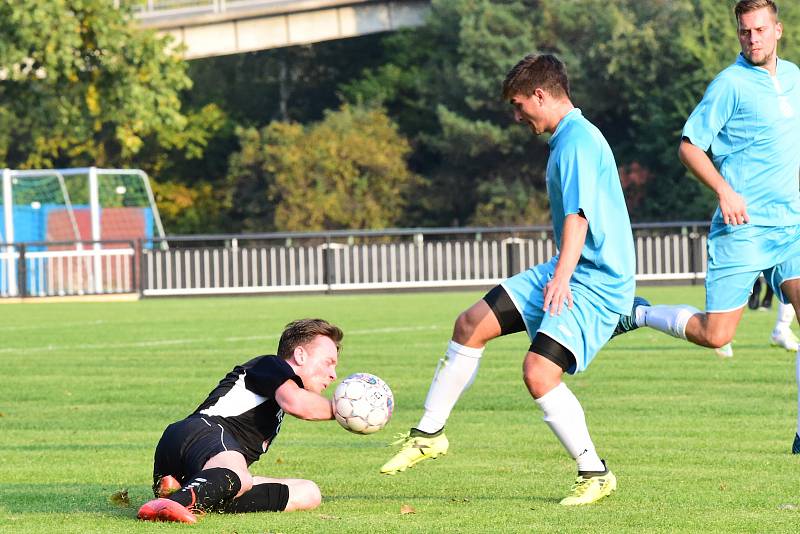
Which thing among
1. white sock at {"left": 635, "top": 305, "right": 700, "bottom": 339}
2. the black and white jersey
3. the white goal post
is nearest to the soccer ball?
the black and white jersey

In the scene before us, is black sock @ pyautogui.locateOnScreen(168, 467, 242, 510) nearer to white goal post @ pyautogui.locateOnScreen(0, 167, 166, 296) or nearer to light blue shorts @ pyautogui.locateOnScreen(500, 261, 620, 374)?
light blue shorts @ pyautogui.locateOnScreen(500, 261, 620, 374)

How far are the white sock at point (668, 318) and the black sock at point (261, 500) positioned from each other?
2264 millimetres

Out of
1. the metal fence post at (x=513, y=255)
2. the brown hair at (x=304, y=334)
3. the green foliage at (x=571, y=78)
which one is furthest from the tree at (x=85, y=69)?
the brown hair at (x=304, y=334)

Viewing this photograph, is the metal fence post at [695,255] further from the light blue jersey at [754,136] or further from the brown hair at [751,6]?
the brown hair at [751,6]

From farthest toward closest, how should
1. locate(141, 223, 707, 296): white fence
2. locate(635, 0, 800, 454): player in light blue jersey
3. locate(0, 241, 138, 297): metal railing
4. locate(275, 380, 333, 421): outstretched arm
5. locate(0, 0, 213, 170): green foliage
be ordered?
locate(141, 223, 707, 296): white fence → locate(0, 241, 138, 297): metal railing → locate(0, 0, 213, 170): green foliage → locate(635, 0, 800, 454): player in light blue jersey → locate(275, 380, 333, 421): outstretched arm

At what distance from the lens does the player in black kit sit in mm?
6727

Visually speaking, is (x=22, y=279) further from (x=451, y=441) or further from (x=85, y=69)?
(x=451, y=441)

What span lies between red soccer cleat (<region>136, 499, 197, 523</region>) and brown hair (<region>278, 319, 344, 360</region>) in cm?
87

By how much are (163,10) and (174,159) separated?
11860mm

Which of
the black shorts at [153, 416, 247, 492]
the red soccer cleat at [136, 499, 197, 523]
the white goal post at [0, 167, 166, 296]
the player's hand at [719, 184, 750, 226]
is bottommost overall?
the white goal post at [0, 167, 166, 296]

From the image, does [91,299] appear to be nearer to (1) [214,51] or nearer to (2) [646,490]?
(1) [214,51]

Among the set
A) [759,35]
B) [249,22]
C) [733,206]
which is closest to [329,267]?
[249,22]

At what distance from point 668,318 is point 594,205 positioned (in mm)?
1693

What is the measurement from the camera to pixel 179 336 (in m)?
20.9
